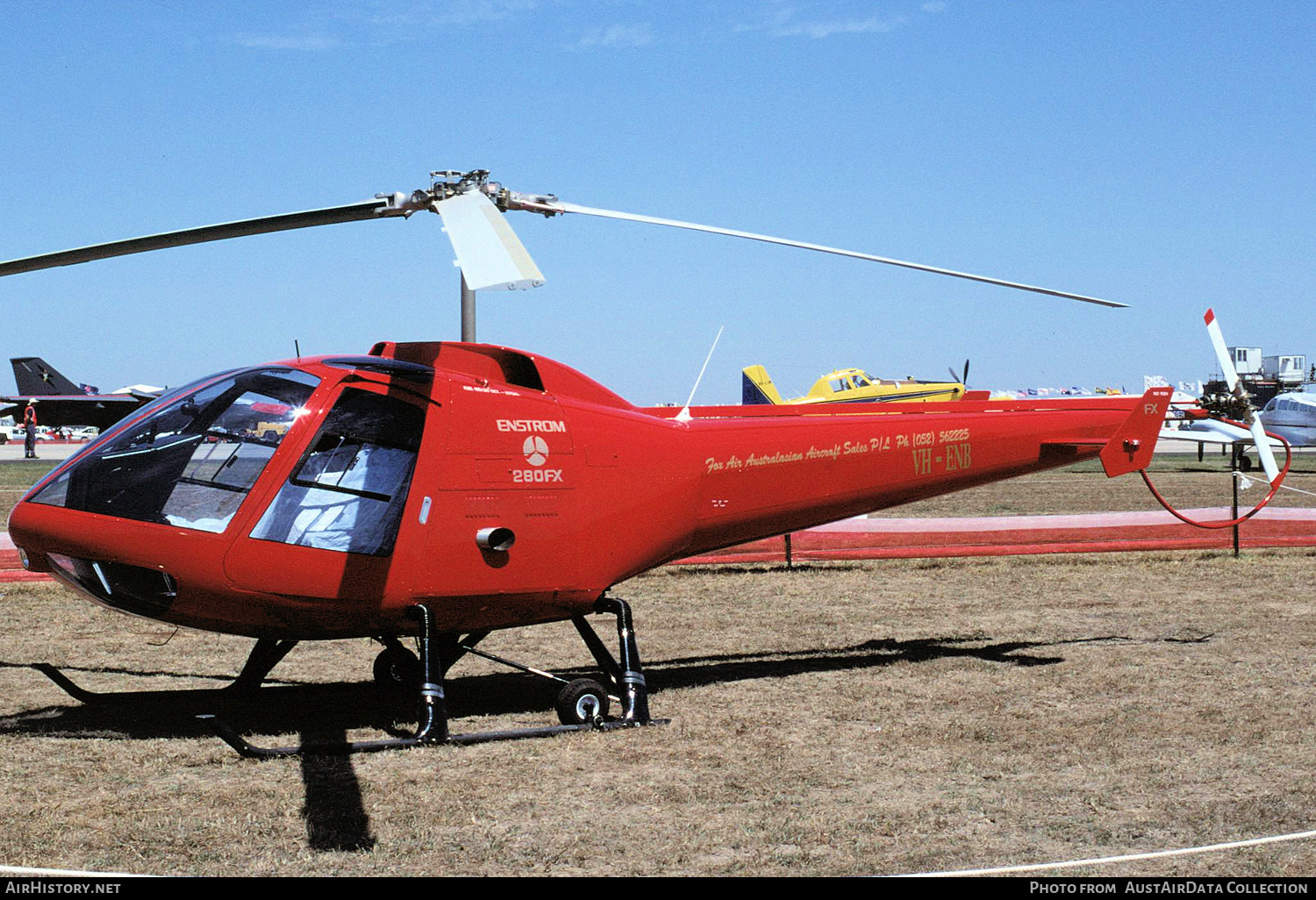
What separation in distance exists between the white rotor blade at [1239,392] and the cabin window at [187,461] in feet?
26.7

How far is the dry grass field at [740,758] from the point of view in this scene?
4.98m

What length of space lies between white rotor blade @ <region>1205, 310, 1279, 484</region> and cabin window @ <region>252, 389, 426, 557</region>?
746cm

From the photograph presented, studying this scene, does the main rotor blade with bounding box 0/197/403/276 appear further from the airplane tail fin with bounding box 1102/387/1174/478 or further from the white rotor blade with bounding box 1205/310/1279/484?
the white rotor blade with bounding box 1205/310/1279/484

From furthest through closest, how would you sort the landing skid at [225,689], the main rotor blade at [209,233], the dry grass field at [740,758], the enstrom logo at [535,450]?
the landing skid at [225,689] → the enstrom logo at [535,450] → the main rotor blade at [209,233] → the dry grass field at [740,758]

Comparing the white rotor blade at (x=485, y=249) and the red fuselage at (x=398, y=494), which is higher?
the white rotor blade at (x=485, y=249)

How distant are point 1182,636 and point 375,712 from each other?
704 cm

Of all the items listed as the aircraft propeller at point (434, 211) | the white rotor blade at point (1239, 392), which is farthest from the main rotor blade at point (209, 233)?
the white rotor blade at point (1239, 392)

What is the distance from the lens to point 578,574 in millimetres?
7578

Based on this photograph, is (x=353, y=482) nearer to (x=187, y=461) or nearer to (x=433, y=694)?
(x=187, y=461)

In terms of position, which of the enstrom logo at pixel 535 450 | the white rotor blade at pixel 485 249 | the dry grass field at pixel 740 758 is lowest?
the dry grass field at pixel 740 758

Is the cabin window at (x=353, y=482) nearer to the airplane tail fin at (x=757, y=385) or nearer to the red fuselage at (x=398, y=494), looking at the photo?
the red fuselage at (x=398, y=494)

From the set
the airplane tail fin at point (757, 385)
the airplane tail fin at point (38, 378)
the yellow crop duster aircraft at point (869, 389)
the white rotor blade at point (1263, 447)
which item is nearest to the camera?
the white rotor blade at point (1263, 447)

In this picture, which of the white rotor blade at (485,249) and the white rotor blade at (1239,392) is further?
the white rotor blade at (1239,392)

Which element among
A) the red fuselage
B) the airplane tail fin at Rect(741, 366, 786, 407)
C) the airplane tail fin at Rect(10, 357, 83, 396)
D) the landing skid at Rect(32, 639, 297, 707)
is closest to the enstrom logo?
the red fuselage
